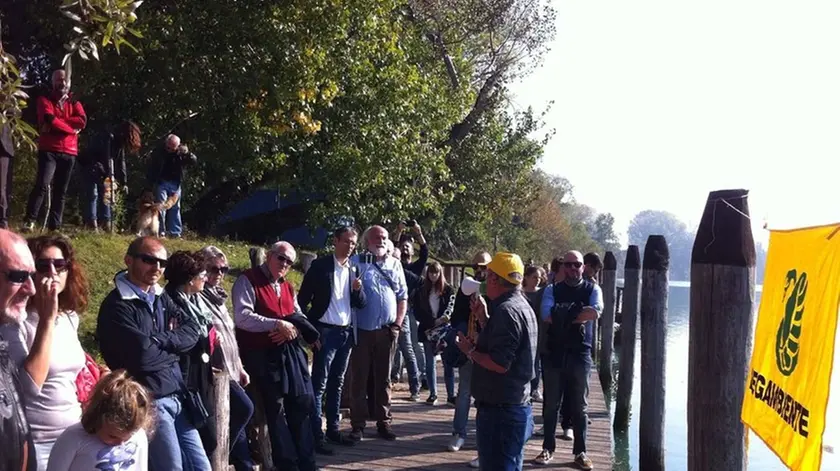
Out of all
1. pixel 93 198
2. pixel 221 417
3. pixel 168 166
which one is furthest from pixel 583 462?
pixel 93 198

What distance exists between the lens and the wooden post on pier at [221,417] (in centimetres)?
565

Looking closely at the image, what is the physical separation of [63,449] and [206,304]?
2224mm

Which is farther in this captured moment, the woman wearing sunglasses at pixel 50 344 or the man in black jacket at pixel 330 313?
the man in black jacket at pixel 330 313

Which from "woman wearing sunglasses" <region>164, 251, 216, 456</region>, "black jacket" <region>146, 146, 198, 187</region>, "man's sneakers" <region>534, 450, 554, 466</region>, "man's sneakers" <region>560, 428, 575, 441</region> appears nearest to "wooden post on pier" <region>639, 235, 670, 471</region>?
"man's sneakers" <region>560, 428, 575, 441</region>

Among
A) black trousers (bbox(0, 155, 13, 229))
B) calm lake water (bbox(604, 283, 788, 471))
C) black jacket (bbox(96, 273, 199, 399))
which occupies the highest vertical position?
black trousers (bbox(0, 155, 13, 229))

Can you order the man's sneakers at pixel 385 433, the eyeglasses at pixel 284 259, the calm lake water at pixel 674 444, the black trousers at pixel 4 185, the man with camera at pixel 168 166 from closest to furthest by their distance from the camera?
1. the eyeglasses at pixel 284 259
2. the man's sneakers at pixel 385 433
3. the black trousers at pixel 4 185
4. the man with camera at pixel 168 166
5. the calm lake water at pixel 674 444

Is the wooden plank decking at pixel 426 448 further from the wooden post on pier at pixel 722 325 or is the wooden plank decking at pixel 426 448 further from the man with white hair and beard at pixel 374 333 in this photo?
the wooden post on pier at pixel 722 325

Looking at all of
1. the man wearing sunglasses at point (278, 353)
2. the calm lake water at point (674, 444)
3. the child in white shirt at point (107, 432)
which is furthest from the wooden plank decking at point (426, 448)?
the child in white shirt at point (107, 432)

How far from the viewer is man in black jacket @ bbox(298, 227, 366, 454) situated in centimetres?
788

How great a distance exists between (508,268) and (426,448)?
3149 millimetres

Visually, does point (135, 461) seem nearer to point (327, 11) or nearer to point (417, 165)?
point (327, 11)

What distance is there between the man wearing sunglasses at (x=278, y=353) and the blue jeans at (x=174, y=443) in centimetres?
137

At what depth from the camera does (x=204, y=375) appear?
5.54m

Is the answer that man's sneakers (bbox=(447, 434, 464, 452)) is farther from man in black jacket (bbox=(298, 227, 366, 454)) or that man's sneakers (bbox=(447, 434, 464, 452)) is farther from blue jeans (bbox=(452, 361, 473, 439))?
man in black jacket (bbox=(298, 227, 366, 454))
